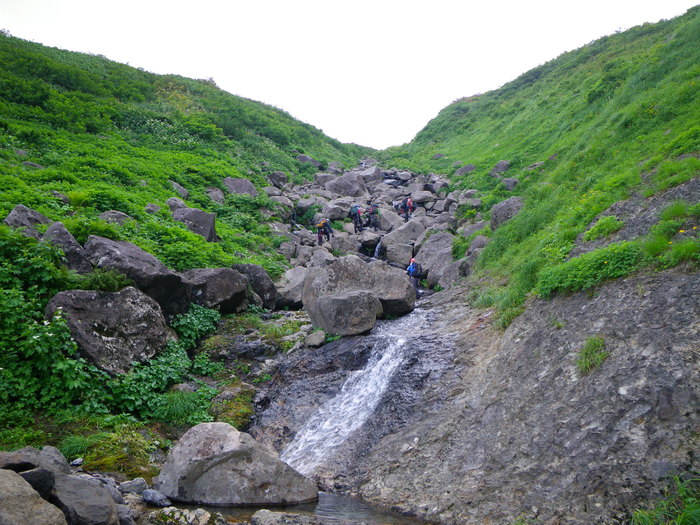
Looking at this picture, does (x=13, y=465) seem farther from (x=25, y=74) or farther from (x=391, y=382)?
(x=25, y=74)

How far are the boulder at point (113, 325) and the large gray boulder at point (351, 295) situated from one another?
17.4 ft

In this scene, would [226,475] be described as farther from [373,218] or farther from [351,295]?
[373,218]

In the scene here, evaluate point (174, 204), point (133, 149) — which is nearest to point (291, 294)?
point (174, 204)

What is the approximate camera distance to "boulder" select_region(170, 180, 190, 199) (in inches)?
1010

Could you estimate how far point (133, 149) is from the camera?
1121 inches

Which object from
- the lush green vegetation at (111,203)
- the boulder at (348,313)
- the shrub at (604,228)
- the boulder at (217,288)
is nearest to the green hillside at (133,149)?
the lush green vegetation at (111,203)

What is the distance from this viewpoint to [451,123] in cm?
5722

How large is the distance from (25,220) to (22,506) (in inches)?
452

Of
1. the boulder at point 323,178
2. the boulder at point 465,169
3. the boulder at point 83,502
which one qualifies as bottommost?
the boulder at point 83,502

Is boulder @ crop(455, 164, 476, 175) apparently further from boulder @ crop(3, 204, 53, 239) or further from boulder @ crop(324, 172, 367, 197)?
boulder @ crop(3, 204, 53, 239)

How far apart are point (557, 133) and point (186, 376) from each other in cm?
2743

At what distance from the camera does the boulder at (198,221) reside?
829 inches

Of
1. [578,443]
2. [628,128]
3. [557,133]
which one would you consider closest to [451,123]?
[557,133]

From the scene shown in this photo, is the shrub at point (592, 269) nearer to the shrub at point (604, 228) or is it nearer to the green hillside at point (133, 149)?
the shrub at point (604, 228)
